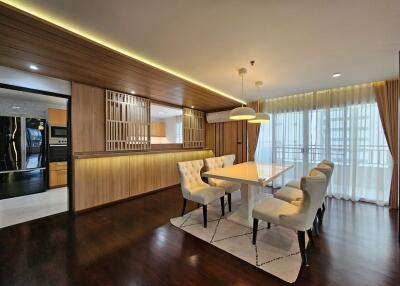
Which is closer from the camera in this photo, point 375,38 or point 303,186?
point 303,186

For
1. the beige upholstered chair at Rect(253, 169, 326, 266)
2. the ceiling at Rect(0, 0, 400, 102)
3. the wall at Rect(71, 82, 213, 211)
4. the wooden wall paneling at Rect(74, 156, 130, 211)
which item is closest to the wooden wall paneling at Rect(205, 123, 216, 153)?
the wall at Rect(71, 82, 213, 211)

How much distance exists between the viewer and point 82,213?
3236 millimetres

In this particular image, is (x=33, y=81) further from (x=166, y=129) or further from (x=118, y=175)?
(x=166, y=129)

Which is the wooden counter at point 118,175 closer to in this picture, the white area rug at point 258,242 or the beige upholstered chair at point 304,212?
the white area rug at point 258,242

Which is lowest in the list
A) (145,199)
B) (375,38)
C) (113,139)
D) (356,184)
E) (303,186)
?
(145,199)

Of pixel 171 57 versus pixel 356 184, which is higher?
pixel 171 57

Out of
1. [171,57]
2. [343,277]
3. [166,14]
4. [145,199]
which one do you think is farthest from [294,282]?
[145,199]

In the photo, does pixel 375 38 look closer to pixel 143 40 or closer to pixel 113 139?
pixel 143 40

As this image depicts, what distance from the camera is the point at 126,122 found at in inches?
158

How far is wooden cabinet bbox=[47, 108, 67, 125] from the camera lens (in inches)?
191

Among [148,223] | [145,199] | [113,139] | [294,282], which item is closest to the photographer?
[294,282]

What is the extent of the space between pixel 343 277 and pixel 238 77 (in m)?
3.04

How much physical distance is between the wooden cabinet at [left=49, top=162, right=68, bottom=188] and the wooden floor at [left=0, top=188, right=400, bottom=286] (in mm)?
2448

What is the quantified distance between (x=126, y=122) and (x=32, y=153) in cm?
269
